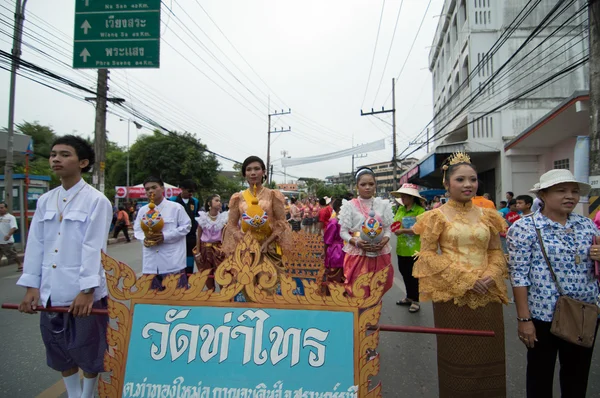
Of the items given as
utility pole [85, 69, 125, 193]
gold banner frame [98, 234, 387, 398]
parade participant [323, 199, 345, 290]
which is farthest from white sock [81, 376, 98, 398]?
utility pole [85, 69, 125, 193]

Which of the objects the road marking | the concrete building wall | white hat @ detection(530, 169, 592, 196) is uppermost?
the concrete building wall

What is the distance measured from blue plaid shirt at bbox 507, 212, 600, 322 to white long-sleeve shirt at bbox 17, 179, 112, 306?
7.73 ft

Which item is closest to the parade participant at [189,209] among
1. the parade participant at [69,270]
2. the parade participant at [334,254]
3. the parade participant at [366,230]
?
the parade participant at [334,254]

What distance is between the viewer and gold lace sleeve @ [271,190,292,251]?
10.9 ft

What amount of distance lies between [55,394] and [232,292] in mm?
1963

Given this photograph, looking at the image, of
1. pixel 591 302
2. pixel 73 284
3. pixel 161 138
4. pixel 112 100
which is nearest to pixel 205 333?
pixel 73 284

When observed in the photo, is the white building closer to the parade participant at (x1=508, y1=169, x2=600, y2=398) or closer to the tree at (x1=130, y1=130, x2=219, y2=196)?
the parade participant at (x1=508, y1=169, x2=600, y2=398)

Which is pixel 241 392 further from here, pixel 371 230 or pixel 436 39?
pixel 436 39

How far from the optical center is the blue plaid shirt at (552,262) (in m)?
1.84

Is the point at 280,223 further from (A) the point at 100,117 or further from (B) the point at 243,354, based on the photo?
(A) the point at 100,117

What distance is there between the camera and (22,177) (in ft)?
32.7

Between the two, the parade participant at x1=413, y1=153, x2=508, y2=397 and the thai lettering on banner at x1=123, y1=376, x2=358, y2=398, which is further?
the parade participant at x1=413, y1=153, x2=508, y2=397

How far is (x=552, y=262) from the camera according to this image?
6.13 feet

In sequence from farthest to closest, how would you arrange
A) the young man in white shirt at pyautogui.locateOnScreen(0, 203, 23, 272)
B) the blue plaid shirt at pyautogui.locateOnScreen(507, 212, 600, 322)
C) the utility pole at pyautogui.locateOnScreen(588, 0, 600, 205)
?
1. the young man in white shirt at pyautogui.locateOnScreen(0, 203, 23, 272)
2. the utility pole at pyautogui.locateOnScreen(588, 0, 600, 205)
3. the blue plaid shirt at pyautogui.locateOnScreen(507, 212, 600, 322)
